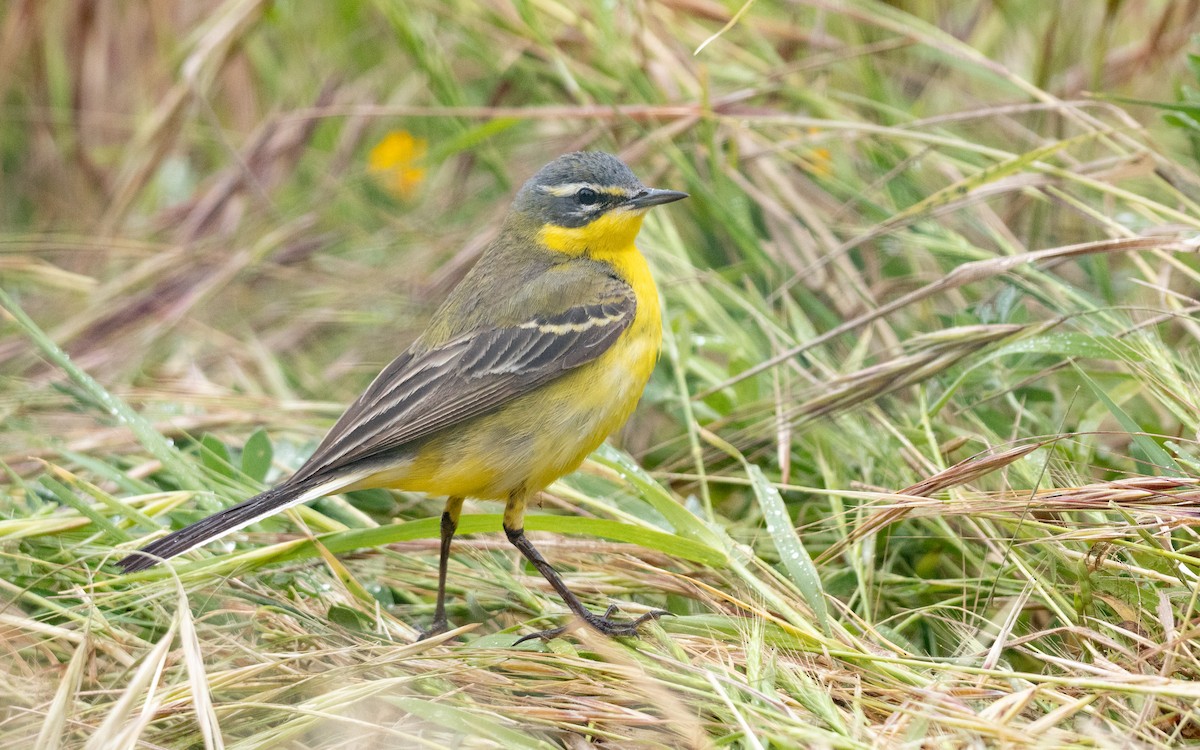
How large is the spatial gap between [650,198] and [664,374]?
77 centimetres

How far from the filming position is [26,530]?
3.53 meters

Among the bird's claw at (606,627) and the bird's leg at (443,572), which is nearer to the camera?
the bird's claw at (606,627)

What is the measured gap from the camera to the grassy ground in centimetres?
289

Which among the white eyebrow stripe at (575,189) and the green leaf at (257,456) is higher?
the white eyebrow stripe at (575,189)

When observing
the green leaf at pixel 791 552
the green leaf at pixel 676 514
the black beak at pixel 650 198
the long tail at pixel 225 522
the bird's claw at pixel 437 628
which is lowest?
the bird's claw at pixel 437 628

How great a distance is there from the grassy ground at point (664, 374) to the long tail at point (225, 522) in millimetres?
145

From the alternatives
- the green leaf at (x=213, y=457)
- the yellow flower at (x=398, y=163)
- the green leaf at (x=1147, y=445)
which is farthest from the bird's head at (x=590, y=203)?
the yellow flower at (x=398, y=163)

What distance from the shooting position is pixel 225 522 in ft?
10.6

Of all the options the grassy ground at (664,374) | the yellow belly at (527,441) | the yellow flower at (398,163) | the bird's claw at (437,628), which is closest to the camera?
the grassy ground at (664,374)

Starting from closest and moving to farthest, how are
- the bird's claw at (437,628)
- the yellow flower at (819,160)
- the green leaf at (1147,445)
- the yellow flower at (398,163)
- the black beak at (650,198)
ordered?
the green leaf at (1147,445)
the bird's claw at (437,628)
the black beak at (650,198)
the yellow flower at (819,160)
the yellow flower at (398,163)

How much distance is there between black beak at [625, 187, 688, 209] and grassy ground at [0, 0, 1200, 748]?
1.81ft

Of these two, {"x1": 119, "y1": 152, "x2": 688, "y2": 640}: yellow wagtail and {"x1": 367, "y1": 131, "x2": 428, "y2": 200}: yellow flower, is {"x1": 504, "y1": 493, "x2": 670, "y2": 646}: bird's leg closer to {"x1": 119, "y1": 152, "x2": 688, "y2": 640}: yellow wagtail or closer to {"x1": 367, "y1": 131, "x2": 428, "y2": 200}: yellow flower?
{"x1": 119, "y1": 152, "x2": 688, "y2": 640}: yellow wagtail

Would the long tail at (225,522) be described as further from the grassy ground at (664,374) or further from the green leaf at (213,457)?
the green leaf at (213,457)

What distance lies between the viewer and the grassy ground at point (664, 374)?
2895mm
